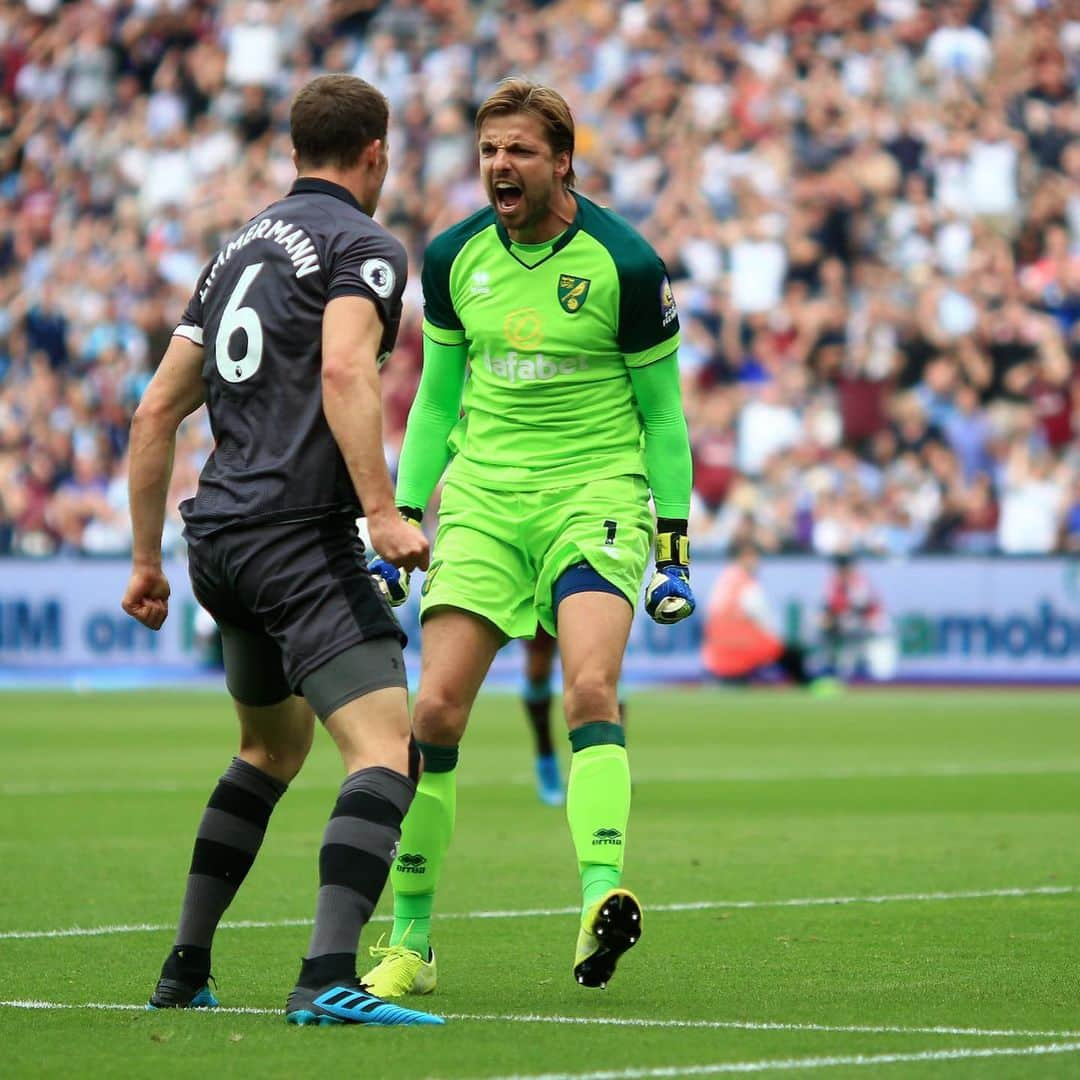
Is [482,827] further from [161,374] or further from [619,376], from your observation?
[161,374]

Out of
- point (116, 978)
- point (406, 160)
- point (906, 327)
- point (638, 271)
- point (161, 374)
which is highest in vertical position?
point (406, 160)

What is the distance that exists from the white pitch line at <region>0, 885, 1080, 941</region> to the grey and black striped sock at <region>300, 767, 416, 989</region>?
231cm

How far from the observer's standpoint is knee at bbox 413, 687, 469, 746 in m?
6.68

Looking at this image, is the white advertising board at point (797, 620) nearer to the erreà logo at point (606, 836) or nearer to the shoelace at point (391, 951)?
the shoelace at point (391, 951)

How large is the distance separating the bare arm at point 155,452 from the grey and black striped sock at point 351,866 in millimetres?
748

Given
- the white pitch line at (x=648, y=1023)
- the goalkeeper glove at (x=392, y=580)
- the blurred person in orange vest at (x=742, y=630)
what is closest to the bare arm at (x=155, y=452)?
the goalkeeper glove at (x=392, y=580)

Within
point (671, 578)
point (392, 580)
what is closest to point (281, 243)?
point (392, 580)

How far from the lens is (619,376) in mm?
6906

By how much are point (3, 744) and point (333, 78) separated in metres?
12.3

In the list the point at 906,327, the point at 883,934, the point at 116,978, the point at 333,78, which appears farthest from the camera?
the point at 906,327

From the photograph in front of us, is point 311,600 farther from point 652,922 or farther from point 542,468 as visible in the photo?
point 652,922

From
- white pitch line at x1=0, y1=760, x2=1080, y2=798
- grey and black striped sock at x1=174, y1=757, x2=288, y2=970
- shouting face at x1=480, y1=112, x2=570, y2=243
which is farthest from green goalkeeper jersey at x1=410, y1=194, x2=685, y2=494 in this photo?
white pitch line at x1=0, y1=760, x2=1080, y2=798

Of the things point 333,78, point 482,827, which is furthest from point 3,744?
point 333,78

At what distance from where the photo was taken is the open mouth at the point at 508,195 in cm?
670
